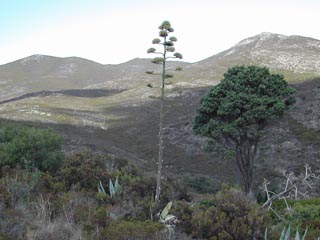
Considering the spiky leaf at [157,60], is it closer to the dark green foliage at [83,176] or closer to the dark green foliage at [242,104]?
the dark green foliage at [83,176]

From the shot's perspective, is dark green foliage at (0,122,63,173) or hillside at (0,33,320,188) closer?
dark green foliage at (0,122,63,173)

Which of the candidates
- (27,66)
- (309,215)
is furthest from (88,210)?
(27,66)

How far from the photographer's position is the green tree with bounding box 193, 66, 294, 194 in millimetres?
17141

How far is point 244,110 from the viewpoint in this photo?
17531 mm

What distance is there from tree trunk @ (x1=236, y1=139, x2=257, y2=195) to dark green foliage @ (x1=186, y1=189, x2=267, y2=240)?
10680mm

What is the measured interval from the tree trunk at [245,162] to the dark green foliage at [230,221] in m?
10.7

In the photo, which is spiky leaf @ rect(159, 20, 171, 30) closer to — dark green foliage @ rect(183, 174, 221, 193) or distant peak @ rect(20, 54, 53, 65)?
dark green foliage @ rect(183, 174, 221, 193)

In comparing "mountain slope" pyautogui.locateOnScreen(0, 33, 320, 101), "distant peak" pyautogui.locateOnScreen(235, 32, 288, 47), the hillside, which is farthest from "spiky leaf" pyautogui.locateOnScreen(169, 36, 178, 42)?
"distant peak" pyautogui.locateOnScreen(235, 32, 288, 47)

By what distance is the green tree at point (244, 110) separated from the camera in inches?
675

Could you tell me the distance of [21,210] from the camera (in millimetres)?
6672

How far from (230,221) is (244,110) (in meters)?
11.5

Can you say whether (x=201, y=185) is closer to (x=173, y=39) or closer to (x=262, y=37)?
(x=173, y=39)

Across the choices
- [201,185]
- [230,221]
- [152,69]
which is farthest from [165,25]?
[152,69]

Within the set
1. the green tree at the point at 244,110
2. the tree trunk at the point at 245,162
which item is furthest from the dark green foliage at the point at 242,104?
the tree trunk at the point at 245,162
